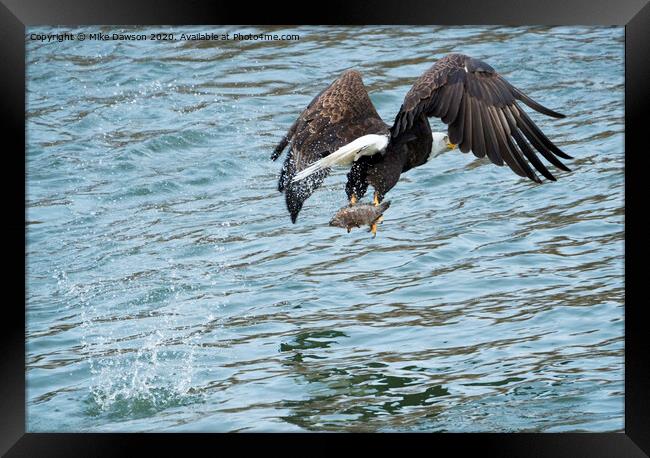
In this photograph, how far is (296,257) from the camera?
6891 millimetres

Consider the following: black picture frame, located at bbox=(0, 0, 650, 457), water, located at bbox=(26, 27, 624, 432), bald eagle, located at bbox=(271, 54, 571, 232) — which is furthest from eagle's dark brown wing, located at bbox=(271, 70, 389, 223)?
black picture frame, located at bbox=(0, 0, 650, 457)

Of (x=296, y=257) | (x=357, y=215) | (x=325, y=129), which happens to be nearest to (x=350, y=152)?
(x=325, y=129)

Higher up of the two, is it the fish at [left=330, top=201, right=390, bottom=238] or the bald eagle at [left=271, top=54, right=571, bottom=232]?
the bald eagle at [left=271, top=54, right=571, bottom=232]

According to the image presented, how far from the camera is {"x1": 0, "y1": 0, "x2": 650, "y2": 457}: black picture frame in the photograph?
4562 millimetres

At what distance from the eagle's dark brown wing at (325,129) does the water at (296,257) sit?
0.46 metres

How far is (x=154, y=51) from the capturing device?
26.7 feet

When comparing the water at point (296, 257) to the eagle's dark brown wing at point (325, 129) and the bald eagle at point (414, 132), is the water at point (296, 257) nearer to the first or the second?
the eagle's dark brown wing at point (325, 129)

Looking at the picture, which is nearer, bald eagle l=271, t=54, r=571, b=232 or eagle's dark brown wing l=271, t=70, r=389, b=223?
bald eagle l=271, t=54, r=571, b=232

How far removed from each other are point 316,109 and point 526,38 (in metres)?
2.78

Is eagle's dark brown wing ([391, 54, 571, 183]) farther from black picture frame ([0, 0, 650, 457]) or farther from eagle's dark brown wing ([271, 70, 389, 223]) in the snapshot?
black picture frame ([0, 0, 650, 457])
